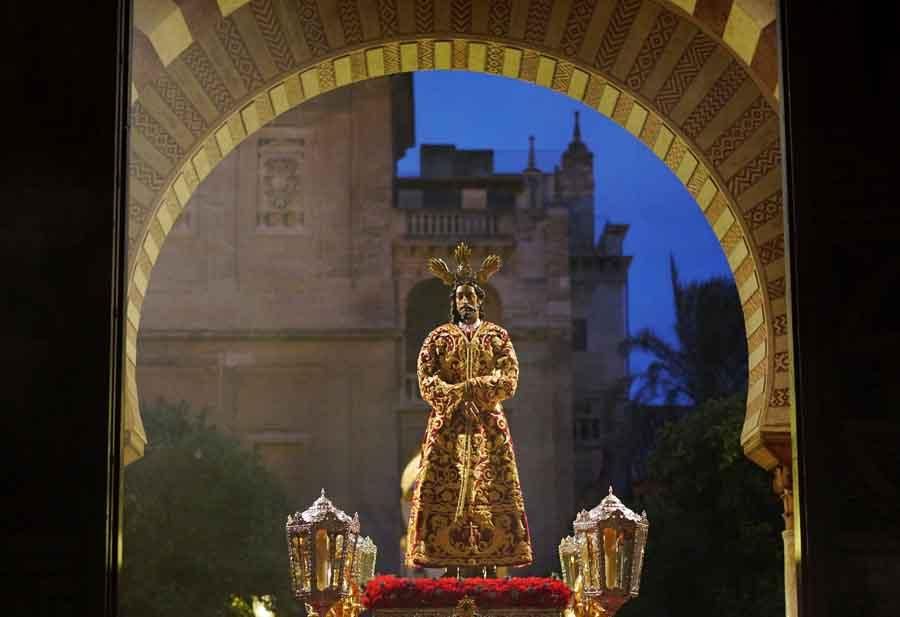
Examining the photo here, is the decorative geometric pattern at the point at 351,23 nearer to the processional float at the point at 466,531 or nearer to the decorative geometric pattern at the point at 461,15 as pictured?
the decorative geometric pattern at the point at 461,15

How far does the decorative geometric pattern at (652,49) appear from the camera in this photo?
9586 mm

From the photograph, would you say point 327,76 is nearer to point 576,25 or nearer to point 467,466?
point 576,25

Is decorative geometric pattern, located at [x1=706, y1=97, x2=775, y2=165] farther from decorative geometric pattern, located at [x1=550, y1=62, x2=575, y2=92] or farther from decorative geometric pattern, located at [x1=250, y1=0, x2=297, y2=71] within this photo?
decorative geometric pattern, located at [x1=250, y1=0, x2=297, y2=71]

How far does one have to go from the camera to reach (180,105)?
934 cm

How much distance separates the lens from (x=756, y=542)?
1911cm

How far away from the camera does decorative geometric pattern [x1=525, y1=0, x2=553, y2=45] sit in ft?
31.8

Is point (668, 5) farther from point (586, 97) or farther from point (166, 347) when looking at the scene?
point (166, 347)

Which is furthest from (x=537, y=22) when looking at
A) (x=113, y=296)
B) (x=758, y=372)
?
(x=113, y=296)

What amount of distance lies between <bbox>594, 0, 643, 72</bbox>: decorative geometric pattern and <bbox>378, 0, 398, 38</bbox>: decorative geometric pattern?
133 centimetres

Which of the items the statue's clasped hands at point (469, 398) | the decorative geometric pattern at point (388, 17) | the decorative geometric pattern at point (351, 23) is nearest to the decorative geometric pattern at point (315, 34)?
the decorative geometric pattern at point (351, 23)

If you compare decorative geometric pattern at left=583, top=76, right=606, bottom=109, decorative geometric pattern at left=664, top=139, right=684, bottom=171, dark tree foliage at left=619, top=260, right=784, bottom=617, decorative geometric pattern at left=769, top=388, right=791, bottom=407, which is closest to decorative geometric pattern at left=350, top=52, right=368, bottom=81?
decorative geometric pattern at left=583, top=76, right=606, bottom=109

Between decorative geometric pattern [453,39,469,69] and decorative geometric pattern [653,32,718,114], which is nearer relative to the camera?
decorative geometric pattern [653,32,718,114]

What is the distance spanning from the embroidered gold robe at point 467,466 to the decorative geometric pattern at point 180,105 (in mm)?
2048

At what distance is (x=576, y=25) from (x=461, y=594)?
3.70m
